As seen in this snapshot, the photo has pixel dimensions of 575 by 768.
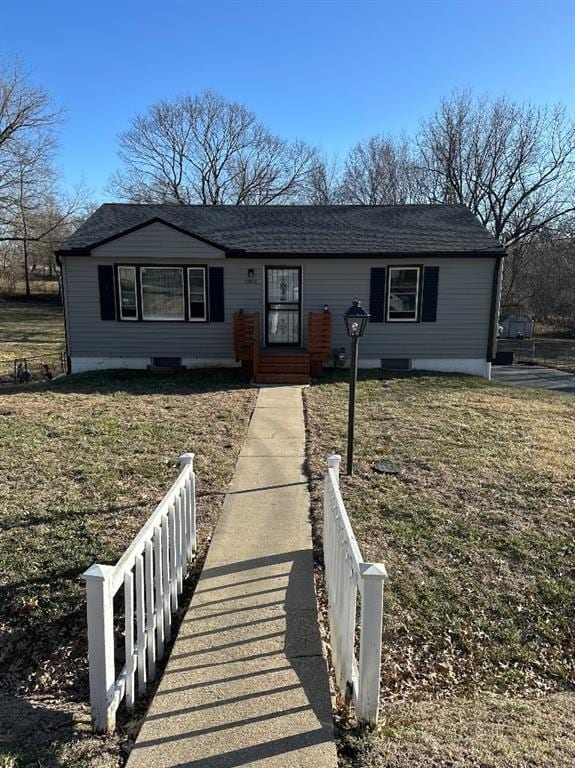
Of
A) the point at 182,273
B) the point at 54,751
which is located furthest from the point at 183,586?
the point at 182,273

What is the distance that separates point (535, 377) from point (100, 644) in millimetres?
14589

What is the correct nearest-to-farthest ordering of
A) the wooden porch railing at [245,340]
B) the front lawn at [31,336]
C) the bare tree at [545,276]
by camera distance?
the wooden porch railing at [245,340]
the front lawn at [31,336]
the bare tree at [545,276]

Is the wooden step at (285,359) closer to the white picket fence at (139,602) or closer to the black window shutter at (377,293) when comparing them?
the black window shutter at (377,293)

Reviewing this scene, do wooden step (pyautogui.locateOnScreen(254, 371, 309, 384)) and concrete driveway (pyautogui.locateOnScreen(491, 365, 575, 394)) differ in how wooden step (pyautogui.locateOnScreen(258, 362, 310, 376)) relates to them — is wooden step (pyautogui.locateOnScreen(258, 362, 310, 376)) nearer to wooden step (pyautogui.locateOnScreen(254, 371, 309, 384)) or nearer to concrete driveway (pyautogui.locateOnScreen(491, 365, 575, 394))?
wooden step (pyautogui.locateOnScreen(254, 371, 309, 384))

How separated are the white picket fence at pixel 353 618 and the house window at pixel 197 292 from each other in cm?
945

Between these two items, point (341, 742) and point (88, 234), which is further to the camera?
point (88, 234)

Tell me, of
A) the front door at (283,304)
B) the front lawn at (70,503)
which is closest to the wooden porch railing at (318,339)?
the front door at (283,304)

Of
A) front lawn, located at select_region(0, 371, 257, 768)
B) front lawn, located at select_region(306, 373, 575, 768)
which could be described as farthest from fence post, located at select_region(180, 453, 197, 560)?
front lawn, located at select_region(306, 373, 575, 768)

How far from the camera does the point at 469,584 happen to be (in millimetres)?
3521

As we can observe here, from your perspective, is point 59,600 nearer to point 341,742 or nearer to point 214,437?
point 341,742

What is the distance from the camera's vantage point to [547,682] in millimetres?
2740

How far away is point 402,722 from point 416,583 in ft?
4.25

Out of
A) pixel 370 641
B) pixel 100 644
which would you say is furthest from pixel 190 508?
pixel 370 641

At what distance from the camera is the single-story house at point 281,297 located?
11484 millimetres
